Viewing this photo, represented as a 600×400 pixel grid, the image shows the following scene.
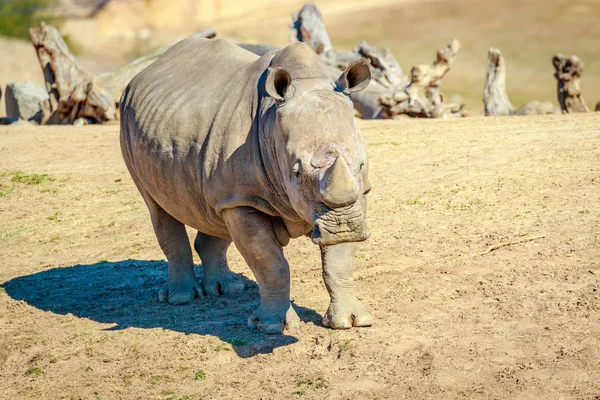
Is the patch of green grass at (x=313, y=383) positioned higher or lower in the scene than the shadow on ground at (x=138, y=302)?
higher

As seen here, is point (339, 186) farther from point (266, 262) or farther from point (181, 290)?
point (181, 290)

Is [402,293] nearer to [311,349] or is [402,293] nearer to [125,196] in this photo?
[311,349]

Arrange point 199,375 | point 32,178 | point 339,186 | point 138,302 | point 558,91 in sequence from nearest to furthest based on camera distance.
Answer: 1. point 339,186
2. point 199,375
3. point 138,302
4. point 32,178
5. point 558,91

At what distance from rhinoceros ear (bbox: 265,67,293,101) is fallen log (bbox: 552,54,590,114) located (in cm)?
1088

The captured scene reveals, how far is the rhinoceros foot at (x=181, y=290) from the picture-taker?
811 cm

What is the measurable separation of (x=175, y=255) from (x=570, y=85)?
9.97 metres

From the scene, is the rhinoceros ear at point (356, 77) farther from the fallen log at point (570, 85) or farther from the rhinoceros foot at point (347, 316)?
the fallen log at point (570, 85)

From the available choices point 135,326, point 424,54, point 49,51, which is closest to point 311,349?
point 135,326

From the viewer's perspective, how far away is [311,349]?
249 inches

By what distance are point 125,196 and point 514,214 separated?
509 cm

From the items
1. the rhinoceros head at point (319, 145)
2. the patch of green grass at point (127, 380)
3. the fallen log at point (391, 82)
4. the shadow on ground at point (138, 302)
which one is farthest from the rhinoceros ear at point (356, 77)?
the fallen log at point (391, 82)

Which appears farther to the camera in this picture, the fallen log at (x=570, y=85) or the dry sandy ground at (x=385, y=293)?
the fallen log at (x=570, y=85)

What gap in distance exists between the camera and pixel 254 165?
6.47 meters

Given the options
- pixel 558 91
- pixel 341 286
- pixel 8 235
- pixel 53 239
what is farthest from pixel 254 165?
pixel 558 91
